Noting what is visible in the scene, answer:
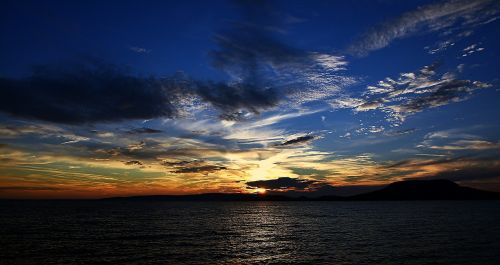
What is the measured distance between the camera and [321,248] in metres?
56.6

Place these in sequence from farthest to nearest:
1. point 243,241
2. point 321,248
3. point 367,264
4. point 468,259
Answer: point 243,241, point 321,248, point 468,259, point 367,264

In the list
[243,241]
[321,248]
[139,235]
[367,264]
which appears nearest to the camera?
[367,264]

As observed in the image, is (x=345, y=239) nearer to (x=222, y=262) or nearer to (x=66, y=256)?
(x=222, y=262)

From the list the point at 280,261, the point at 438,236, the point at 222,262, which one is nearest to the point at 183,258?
the point at 222,262

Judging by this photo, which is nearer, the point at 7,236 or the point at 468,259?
the point at 468,259

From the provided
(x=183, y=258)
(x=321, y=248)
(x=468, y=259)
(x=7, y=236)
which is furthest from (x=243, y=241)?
(x=7, y=236)

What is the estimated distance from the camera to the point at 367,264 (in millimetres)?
43594

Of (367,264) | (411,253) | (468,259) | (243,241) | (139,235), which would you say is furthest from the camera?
(139,235)

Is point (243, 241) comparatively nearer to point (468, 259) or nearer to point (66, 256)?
point (66, 256)

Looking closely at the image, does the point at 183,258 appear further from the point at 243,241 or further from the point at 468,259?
the point at 468,259

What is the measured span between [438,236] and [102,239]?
62.6 metres

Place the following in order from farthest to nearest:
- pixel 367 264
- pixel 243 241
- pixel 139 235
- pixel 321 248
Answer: pixel 139 235
pixel 243 241
pixel 321 248
pixel 367 264

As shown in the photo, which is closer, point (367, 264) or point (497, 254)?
point (367, 264)

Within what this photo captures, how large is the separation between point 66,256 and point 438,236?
6398 centimetres
